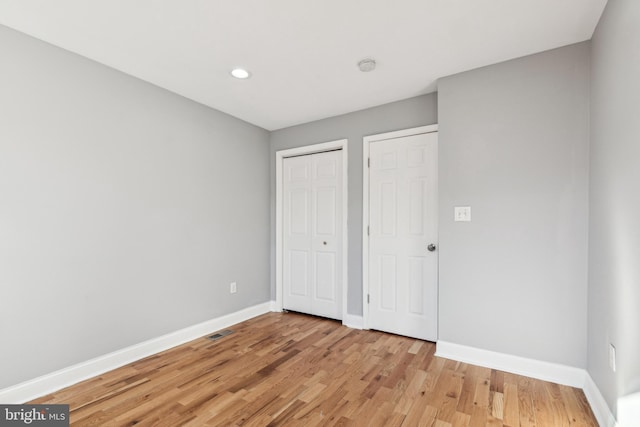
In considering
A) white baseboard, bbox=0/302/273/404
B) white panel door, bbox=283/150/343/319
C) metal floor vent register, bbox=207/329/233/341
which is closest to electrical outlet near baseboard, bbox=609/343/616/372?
white panel door, bbox=283/150/343/319

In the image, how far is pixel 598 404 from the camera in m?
Answer: 1.77

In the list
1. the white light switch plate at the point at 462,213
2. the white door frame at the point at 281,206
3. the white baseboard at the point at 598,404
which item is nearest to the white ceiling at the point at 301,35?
the white door frame at the point at 281,206

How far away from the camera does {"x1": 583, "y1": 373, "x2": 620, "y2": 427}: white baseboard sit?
1.61m

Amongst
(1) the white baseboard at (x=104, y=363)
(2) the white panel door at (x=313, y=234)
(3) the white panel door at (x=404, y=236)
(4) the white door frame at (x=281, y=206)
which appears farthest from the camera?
(2) the white panel door at (x=313, y=234)

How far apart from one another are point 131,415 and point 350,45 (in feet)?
9.16

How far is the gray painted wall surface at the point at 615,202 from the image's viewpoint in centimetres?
138

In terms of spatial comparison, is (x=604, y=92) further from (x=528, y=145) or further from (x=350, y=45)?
(x=350, y=45)

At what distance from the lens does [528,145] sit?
2.26 m

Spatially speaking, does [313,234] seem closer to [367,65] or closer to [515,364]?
[367,65]

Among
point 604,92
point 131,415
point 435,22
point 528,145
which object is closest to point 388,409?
point 131,415

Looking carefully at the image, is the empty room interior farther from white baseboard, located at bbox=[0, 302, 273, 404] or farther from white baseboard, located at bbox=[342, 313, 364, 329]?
white baseboard, located at bbox=[342, 313, 364, 329]

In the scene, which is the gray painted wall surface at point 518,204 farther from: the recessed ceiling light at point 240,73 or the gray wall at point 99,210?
the gray wall at point 99,210

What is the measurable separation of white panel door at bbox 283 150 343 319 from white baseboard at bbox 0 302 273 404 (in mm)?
858

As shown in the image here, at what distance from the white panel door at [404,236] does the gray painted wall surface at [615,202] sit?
1167 mm
